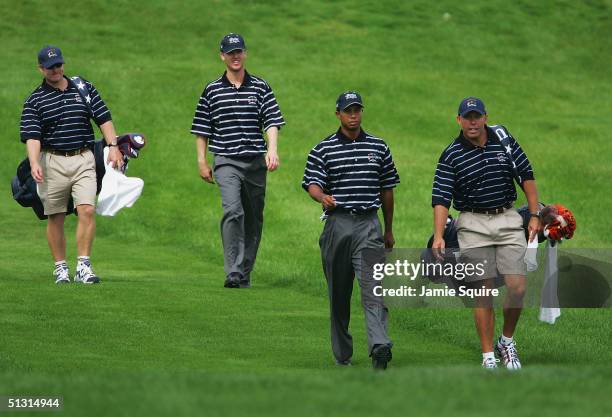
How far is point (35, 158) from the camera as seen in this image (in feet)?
47.8

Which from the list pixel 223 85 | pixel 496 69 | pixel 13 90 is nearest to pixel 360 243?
pixel 223 85

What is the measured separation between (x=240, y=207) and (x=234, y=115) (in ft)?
3.16

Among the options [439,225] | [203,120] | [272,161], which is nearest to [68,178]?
[203,120]

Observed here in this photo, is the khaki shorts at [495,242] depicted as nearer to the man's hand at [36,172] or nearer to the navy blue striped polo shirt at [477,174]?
the navy blue striped polo shirt at [477,174]

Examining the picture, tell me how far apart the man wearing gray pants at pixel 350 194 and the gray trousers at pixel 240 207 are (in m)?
3.98

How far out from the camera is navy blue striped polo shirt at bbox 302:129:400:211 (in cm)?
1116

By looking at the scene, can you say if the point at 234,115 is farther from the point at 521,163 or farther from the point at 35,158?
the point at 521,163

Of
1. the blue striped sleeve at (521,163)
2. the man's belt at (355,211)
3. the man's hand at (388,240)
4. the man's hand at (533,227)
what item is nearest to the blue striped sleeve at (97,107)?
the man's belt at (355,211)

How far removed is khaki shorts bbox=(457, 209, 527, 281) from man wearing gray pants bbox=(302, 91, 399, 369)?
2.25 feet

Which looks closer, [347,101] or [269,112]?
[347,101]

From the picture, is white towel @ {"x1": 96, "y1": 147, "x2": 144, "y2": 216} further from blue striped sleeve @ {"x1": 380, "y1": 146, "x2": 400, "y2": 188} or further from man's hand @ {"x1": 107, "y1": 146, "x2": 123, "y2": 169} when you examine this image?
blue striped sleeve @ {"x1": 380, "y1": 146, "x2": 400, "y2": 188}

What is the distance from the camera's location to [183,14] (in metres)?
39.3

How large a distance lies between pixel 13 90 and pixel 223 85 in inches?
620

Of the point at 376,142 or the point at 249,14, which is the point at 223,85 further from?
the point at 249,14
